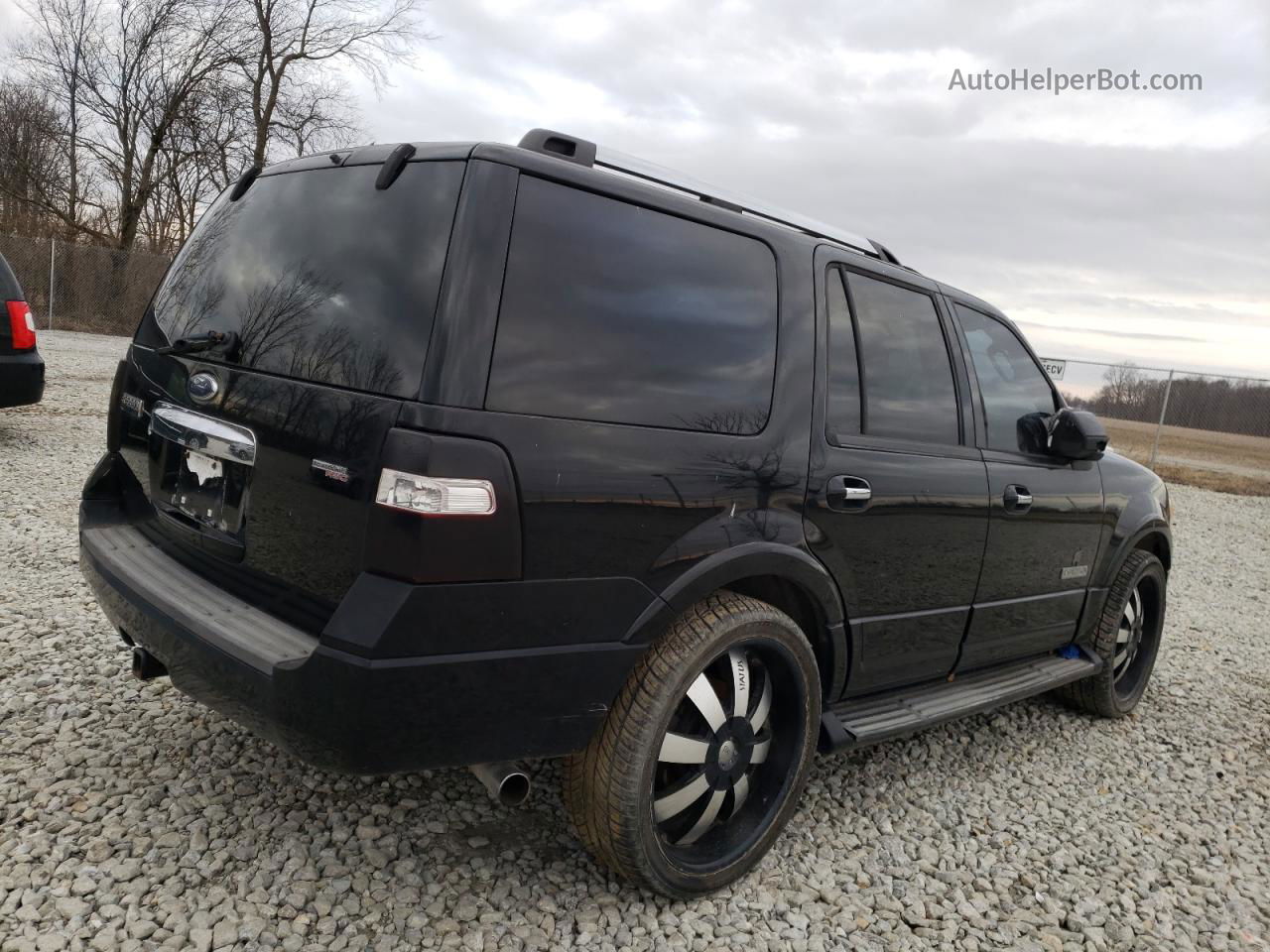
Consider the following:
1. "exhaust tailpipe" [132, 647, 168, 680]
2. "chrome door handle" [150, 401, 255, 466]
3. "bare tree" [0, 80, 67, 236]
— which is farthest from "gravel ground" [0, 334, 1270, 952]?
"bare tree" [0, 80, 67, 236]

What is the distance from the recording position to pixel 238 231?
2.56 meters

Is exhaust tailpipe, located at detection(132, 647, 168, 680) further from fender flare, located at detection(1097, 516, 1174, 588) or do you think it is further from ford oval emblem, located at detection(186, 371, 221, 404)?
fender flare, located at detection(1097, 516, 1174, 588)

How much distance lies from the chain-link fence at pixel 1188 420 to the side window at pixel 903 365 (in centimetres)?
1562

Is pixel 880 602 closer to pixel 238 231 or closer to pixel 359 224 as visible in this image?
pixel 359 224

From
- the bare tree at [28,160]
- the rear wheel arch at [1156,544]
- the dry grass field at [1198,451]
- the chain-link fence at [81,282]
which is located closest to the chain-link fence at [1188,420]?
the dry grass field at [1198,451]

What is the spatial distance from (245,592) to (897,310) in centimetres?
225

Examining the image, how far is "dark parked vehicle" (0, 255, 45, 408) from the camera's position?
6867 mm

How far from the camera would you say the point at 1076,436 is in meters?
3.53

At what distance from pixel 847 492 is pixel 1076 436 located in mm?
1428

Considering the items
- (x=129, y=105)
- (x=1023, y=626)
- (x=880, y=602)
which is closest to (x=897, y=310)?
(x=880, y=602)

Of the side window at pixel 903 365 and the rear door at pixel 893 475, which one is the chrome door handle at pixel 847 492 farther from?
the side window at pixel 903 365

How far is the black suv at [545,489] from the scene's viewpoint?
→ 1906 millimetres

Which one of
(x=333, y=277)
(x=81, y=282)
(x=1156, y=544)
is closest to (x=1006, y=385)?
(x=1156, y=544)

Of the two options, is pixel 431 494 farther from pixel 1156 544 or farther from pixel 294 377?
pixel 1156 544
